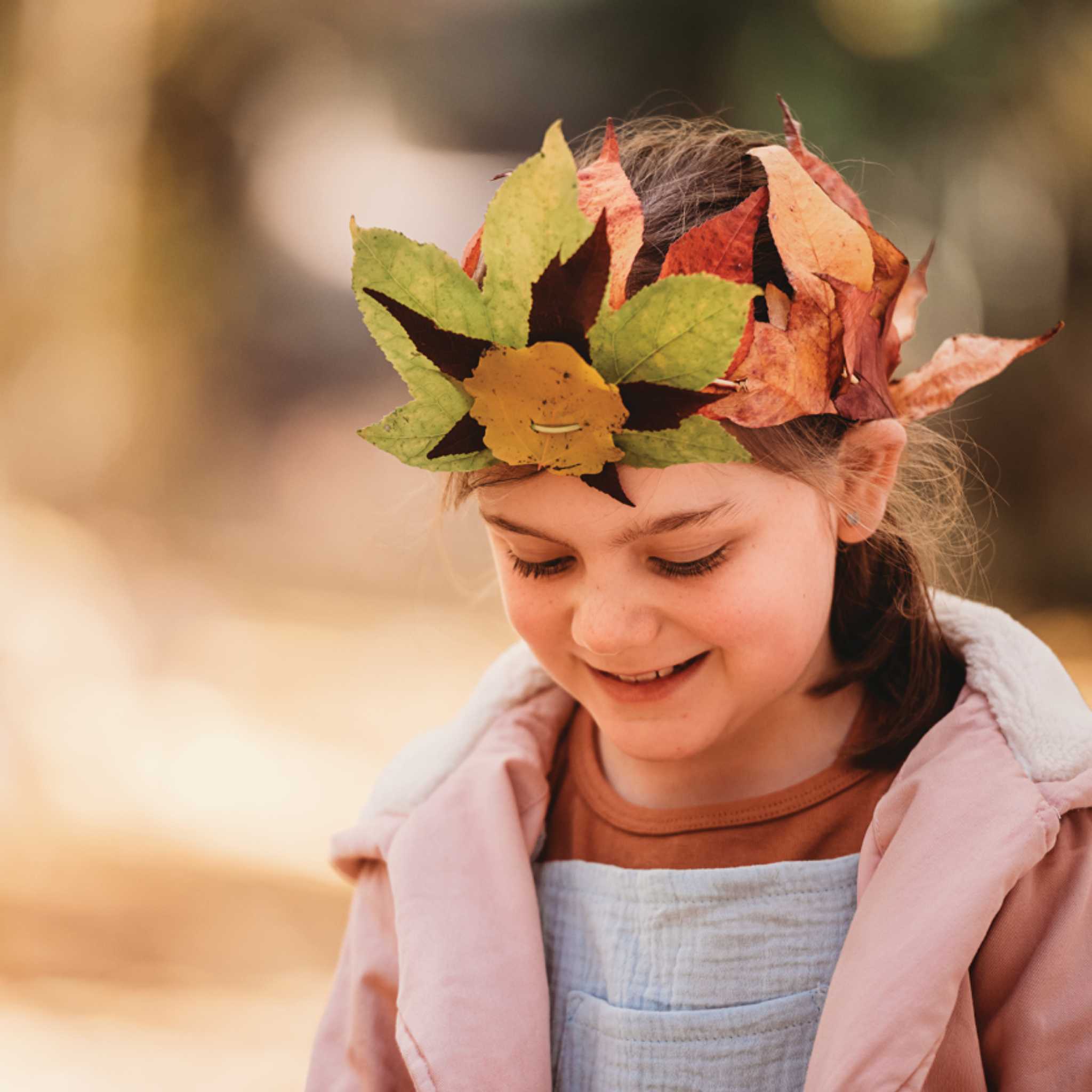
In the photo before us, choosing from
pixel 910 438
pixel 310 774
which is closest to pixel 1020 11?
pixel 910 438

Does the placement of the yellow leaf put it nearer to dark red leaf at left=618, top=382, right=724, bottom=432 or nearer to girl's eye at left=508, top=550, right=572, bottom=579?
dark red leaf at left=618, top=382, right=724, bottom=432

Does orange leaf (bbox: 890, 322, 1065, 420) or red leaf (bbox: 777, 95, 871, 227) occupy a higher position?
red leaf (bbox: 777, 95, 871, 227)

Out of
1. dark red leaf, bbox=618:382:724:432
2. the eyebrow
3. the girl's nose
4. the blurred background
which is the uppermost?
the blurred background

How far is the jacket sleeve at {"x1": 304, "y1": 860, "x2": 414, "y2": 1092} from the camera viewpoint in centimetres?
120

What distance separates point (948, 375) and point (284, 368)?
3.65 m

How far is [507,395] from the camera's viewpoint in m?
0.96

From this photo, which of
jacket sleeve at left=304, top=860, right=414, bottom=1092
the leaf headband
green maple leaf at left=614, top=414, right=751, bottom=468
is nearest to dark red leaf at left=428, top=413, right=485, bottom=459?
the leaf headband

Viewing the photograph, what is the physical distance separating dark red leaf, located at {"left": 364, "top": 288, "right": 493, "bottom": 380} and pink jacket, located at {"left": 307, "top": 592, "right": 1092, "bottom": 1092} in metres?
0.48

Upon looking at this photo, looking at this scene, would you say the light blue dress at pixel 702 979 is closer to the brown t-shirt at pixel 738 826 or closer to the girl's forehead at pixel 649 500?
the brown t-shirt at pixel 738 826

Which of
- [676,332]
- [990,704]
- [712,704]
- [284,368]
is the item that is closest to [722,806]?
[712,704]

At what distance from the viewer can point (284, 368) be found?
14.7 ft

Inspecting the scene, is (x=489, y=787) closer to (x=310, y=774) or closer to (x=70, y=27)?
(x=310, y=774)

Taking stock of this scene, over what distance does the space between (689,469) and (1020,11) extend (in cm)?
279

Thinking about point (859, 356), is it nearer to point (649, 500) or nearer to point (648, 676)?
point (649, 500)
